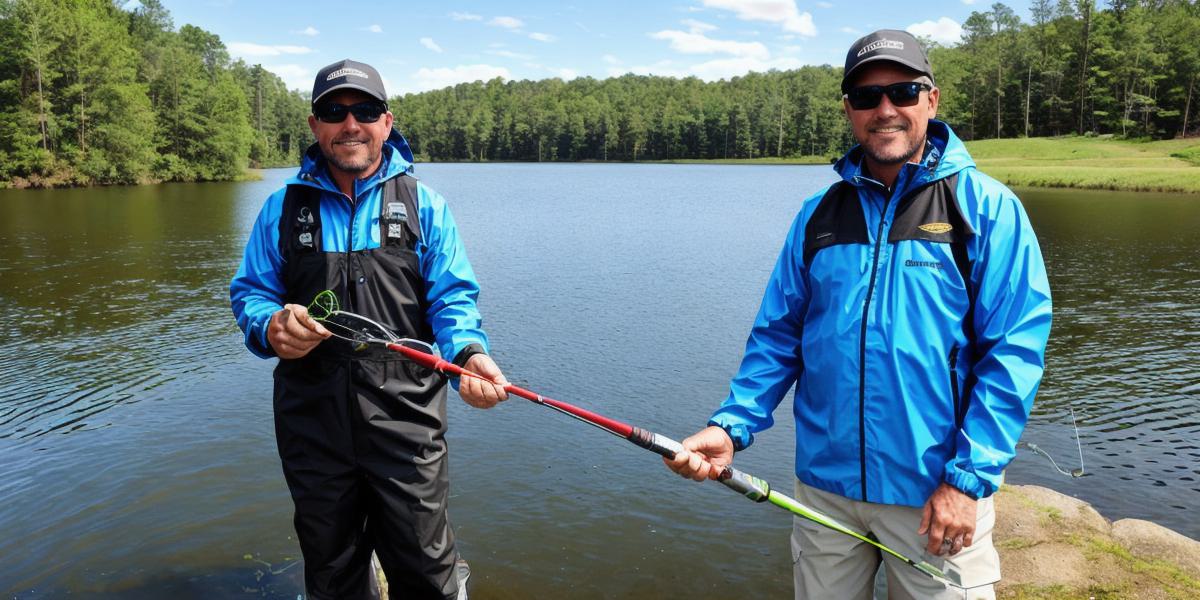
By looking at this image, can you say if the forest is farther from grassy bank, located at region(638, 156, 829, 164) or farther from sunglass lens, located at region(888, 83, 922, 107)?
sunglass lens, located at region(888, 83, 922, 107)

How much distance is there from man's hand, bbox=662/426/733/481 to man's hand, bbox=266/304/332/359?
69.5 inches

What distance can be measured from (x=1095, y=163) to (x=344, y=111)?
8578 centimetres

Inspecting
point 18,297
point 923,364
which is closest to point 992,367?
point 923,364

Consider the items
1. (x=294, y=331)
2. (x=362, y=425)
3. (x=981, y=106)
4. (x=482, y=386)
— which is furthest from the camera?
(x=981, y=106)

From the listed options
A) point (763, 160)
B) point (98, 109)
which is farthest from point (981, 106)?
point (98, 109)

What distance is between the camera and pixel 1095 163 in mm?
75375

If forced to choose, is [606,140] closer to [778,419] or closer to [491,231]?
[491,231]

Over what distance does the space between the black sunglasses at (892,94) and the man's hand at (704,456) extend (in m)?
1.56

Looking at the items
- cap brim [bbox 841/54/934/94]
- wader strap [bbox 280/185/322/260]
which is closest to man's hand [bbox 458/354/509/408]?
wader strap [bbox 280/185/322/260]

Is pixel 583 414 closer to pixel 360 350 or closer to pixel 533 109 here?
pixel 360 350

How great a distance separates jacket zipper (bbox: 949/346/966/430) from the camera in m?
3.25

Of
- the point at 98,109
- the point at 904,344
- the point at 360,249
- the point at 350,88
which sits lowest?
the point at 904,344

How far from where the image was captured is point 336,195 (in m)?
4.32

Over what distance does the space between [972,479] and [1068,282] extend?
23.5 meters
